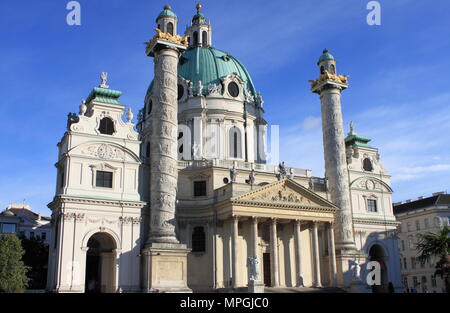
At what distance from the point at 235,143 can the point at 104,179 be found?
17.9 meters

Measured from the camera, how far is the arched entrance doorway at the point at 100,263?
136 feet

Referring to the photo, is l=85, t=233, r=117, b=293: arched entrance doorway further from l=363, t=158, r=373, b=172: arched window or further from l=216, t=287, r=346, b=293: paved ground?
l=363, t=158, r=373, b=172: arched window

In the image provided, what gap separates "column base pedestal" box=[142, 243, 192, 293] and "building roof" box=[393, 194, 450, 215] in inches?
1739

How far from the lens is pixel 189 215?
4634 cm

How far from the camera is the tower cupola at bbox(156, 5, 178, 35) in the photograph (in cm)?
4516

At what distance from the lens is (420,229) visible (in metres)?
70.5

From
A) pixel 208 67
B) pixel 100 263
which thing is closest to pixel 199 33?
pixel 208 67

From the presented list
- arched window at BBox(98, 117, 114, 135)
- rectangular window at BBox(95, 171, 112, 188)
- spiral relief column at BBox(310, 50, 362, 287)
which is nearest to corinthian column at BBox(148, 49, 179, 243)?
rectangular window at BBox(95, 171, 112, 188)

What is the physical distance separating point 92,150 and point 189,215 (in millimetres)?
10816

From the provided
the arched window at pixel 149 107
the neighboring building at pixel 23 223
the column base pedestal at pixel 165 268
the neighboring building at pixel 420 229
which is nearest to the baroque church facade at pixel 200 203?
the column base pedestal at pixel 165 268

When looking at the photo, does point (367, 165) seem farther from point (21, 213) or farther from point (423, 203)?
point (21, 213)

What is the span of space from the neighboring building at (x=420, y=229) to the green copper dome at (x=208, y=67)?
31.0 meters
